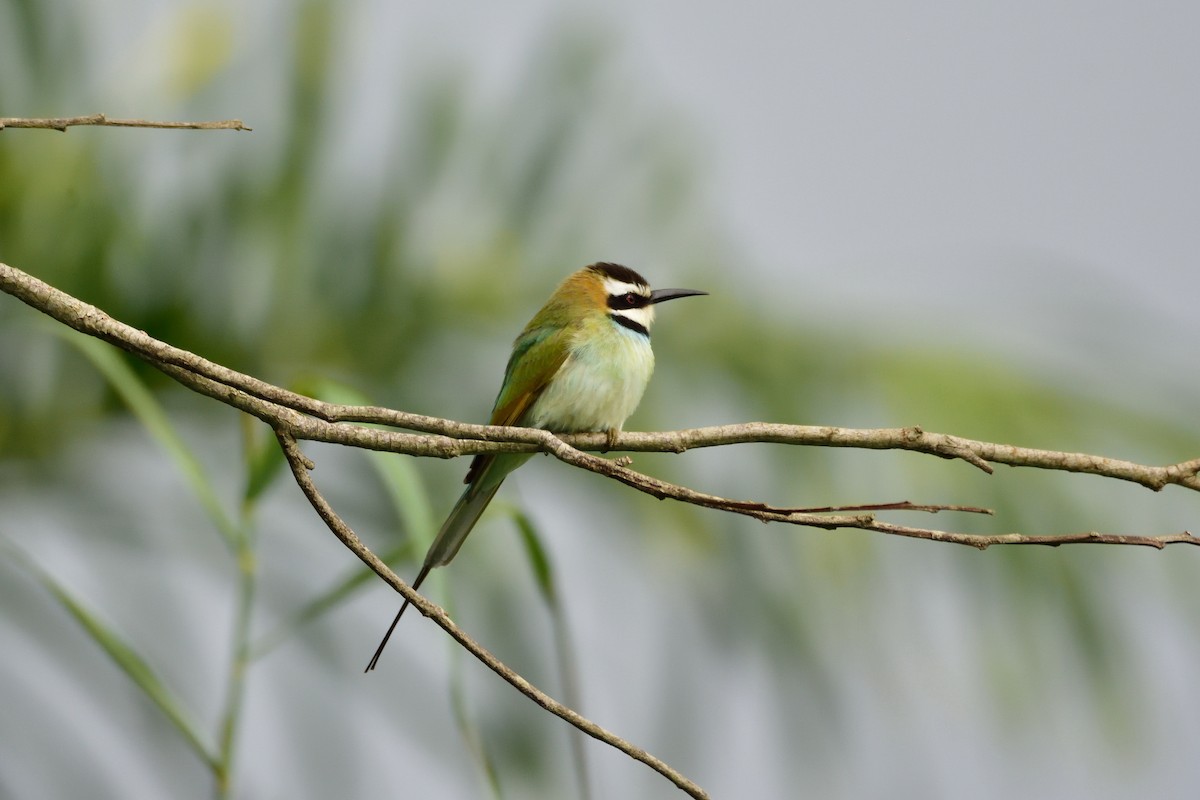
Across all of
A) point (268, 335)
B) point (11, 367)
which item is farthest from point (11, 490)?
point (268, 335)

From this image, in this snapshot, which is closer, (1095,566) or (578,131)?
(1095,566)

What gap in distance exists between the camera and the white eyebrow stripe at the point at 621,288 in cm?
278

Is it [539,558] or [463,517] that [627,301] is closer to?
[463,517]

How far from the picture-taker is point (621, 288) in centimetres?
279

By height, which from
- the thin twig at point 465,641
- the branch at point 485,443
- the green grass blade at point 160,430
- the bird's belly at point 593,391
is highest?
the bird's belly at point 593,391

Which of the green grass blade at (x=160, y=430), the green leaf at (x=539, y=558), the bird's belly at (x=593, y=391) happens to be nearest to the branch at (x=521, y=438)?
the green leaf at (x=539, y=558)

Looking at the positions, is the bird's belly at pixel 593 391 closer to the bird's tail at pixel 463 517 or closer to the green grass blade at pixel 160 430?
the bird's tail at pixel 463 517

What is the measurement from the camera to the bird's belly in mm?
2502

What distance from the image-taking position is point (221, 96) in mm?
2975

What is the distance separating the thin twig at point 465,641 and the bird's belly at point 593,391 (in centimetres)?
133

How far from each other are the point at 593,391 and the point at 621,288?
364 millimetres

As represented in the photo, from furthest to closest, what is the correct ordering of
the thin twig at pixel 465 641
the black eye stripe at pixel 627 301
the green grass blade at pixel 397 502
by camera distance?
the black eye stripe at pixel 627 301, the green grass blade at pixel 397 502, the thin twig at pixel 465 641

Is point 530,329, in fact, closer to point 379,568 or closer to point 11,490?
point 11,490

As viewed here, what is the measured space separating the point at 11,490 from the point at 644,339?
124 cm
